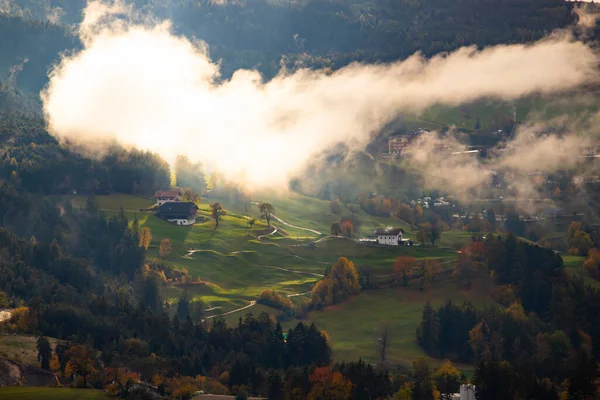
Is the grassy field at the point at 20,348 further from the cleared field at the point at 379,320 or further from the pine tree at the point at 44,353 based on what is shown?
the cleared field at the point at 379,320

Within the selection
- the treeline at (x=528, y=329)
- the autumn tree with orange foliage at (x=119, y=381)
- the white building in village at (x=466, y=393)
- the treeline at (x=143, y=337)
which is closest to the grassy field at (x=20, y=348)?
the treeline at (x=143, y=337)

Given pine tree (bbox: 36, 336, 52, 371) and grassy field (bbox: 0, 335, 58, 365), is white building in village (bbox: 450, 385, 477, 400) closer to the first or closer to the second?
pine tree (bbox: 36, 336, 52, 371)

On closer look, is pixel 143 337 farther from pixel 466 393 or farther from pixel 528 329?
pixel 528 329

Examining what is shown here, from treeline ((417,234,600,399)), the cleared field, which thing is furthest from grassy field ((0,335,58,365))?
treeline ((417,234,600,399))

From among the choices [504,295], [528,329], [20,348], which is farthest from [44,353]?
[504,295]

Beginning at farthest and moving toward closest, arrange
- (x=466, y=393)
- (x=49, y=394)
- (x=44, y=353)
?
(x=44, y=353) < (x=466, y=393) < (x=49, y=394)

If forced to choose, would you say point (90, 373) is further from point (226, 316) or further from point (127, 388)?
point (226, 316)
